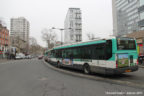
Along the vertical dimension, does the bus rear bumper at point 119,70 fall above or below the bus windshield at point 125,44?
below

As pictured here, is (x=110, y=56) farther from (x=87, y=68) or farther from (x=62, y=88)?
(x=62, y=88)

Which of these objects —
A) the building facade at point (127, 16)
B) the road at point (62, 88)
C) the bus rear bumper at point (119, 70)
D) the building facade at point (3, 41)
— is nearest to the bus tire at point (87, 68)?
the road at point (62, 88)

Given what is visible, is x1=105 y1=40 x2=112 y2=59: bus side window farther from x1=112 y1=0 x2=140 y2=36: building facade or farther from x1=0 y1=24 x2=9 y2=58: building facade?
x1=112 y1=0 x2=140 y2=36: building facade

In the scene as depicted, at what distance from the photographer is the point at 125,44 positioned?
7.46 metres

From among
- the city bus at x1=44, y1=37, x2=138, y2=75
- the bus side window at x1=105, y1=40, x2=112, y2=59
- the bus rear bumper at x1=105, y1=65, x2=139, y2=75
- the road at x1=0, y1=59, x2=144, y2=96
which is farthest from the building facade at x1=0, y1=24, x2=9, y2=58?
the bus rear bumper at x1=105, y1=65, x2=139, y2=75

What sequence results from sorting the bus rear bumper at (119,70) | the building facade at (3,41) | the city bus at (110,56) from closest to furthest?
the bus rear bumper at (119,70), the city bus at (110,56), the building facade at (3,41)

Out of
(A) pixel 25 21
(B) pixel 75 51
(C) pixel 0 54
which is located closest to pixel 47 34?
(C) pixel 0 54

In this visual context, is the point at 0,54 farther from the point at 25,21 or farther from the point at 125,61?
the point at 25,21

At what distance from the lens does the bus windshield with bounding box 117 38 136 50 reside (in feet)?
23.6

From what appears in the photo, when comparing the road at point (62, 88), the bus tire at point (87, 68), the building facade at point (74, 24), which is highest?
the building facade at point (74, 24)

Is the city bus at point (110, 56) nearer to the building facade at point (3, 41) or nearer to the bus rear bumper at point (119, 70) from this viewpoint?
the bus rear bumper at point (119, 70)

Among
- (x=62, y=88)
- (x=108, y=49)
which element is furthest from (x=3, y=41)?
(x=108, y=49)

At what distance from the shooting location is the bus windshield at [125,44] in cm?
719

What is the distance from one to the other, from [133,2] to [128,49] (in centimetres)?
6297
